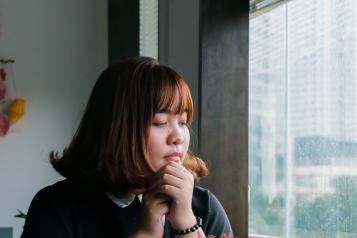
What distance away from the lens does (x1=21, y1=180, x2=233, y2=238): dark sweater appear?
914mm

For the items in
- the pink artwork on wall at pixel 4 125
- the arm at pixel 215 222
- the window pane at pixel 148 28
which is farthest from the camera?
the pink artwork on wall at pixel 4 125

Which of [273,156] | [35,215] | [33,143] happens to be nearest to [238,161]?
[273,156]

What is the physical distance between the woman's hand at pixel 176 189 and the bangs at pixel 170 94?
104mm

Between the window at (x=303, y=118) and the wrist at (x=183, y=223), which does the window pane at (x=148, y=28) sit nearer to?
the window at (x=303, y=118)

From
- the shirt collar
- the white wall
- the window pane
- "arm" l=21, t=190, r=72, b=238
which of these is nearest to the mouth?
the shirt collar

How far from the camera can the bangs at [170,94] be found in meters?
0.92

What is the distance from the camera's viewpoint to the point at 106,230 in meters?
0.93

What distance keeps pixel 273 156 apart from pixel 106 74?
3.31 feet

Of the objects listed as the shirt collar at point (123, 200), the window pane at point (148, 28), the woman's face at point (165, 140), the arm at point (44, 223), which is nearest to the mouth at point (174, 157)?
the woman's face at point (165, 140)

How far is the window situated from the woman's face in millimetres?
757

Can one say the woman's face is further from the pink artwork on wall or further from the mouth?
the pink artwork on wall

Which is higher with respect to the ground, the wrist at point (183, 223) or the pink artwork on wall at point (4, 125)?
the pink artwork on wall at point (4, 125)

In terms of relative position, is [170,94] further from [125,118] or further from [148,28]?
[148,28]

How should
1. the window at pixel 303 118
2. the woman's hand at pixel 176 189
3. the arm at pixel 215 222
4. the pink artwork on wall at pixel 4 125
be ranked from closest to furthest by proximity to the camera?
the woman's hand at pixel 176 189
the arm at pixel 215 222
the window at pixel 303 118
the pink artwork on wall at pixel 4 125
